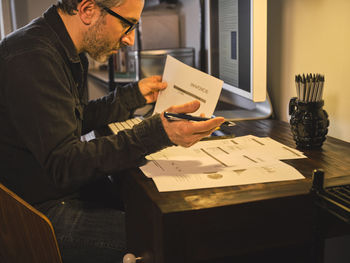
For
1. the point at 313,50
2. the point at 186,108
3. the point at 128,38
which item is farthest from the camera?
the point at 313,50

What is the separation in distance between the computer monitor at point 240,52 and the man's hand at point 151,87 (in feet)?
0.95

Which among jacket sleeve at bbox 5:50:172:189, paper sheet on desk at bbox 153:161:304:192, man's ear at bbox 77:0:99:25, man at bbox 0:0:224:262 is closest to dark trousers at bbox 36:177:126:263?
man at bbox 0:0:224:262

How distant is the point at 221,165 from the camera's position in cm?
99

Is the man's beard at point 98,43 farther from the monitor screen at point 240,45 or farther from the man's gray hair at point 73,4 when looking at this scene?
the monitor screen at point 240,45

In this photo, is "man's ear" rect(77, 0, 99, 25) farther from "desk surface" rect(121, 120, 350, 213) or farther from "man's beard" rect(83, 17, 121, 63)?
"desk surface" rect(121, 120, 350, 213)

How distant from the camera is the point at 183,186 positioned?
2.83 ft

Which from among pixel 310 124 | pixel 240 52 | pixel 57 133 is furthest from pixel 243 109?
pixel 57 133

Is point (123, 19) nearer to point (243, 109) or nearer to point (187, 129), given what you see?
point (187, 129)

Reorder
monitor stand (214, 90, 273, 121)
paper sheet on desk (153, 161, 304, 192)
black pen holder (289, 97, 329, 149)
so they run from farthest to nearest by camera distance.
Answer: monitor stand (214, 90, 273, 121), black pen holder (289, 97, 329, 149), paper sheet on desk (153, 161, 304, 192)

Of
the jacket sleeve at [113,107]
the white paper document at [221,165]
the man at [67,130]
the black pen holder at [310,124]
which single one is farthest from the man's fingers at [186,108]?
the jacket sleeve at [113,107]

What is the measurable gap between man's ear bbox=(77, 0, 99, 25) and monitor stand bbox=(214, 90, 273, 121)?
0.67m

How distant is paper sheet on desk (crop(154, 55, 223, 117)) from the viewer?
1.24m

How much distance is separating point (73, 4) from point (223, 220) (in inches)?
29.1

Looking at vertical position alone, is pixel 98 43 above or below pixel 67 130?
above
